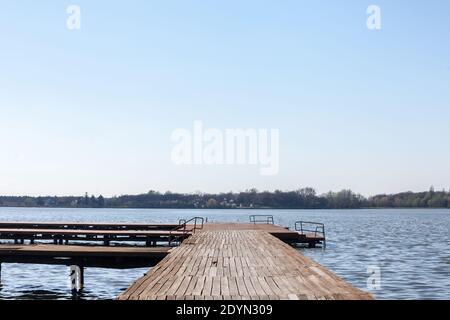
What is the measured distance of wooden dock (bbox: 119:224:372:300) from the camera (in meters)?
12.1

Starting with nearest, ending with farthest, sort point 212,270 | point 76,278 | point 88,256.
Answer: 1. point 212,270
2. point 88,256
3. point 76,278

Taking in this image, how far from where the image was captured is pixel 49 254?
2708 cm

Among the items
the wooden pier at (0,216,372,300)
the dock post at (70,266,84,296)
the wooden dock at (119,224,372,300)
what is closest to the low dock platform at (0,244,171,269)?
the wooden pier at (0,216,372,300)

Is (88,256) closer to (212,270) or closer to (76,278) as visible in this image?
(76,278)

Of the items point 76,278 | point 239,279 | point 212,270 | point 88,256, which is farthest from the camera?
point 76,278

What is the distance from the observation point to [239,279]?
14.6 m

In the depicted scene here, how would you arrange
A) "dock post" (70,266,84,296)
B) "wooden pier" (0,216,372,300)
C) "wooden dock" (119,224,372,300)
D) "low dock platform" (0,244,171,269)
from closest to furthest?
"wooden dock" (119,224,372,300) → "wooden pier" (0,216,372,300) → "low dock platform" (0,244,171,269) → "dock post" (70,266,84,296)

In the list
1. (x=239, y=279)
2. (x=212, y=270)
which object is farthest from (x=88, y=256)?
(x=239, y=279)

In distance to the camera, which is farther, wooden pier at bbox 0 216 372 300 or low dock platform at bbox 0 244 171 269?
low dock platform at bbox 0 244 171 269

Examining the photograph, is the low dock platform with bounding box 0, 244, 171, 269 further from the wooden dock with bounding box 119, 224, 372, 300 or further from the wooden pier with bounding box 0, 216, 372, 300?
the wooden dock with bounding box 119, 224, 372, 300

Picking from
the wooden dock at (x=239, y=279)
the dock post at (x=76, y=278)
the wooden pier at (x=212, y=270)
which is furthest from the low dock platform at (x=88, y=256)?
the wooden dock at (x=239, y=279)
